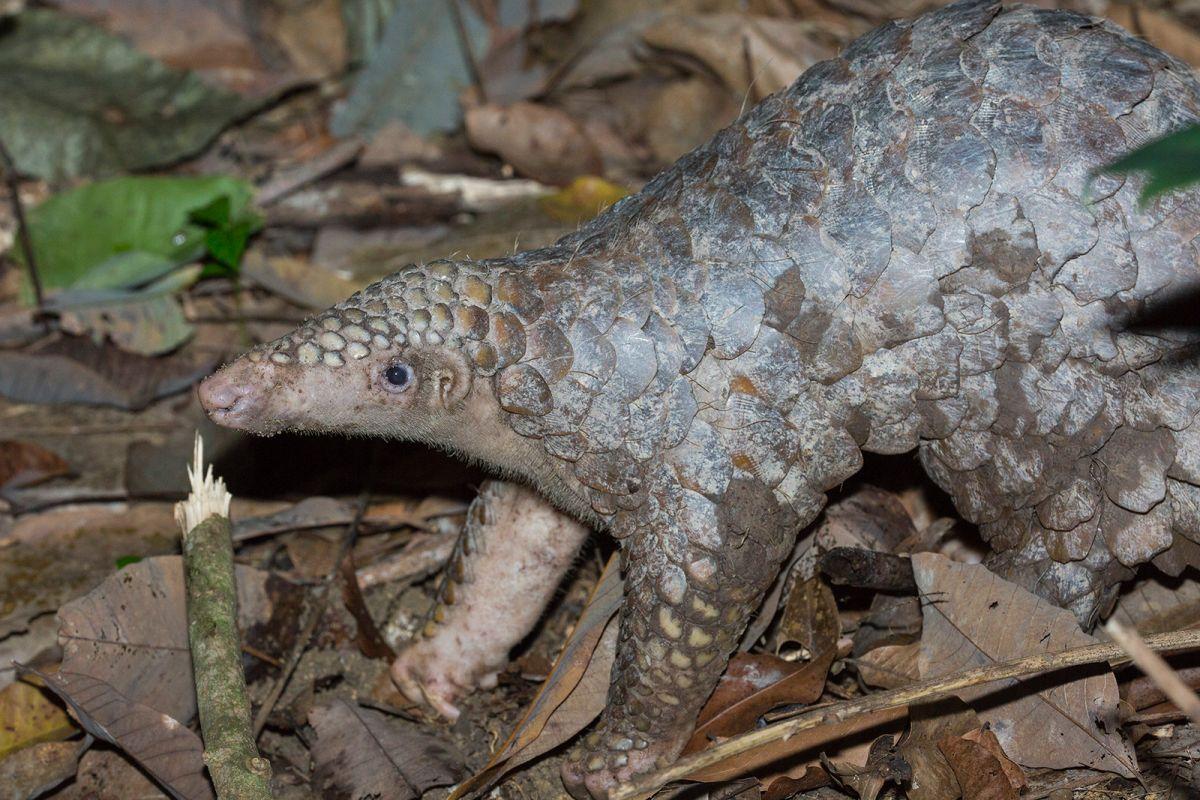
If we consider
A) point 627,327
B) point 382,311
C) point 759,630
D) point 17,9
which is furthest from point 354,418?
point 17,9

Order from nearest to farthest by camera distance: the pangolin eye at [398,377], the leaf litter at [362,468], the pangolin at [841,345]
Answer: the pangolin at [841,345] < the pangolin eye at [398,377] < the leaf litter at [362,468]

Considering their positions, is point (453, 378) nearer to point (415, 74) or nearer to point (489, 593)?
point (489, 593)

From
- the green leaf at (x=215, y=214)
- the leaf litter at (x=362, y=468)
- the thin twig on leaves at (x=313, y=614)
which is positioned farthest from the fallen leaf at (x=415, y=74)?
the thin twig on leaves at (x=313, y=614)

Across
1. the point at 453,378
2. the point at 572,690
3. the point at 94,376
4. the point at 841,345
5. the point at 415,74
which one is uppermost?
the point at 841,345

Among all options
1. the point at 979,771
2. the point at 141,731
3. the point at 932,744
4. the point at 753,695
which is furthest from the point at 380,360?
the point at 979,771

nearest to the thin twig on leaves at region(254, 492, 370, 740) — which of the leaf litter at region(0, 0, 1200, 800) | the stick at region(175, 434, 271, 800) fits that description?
the leaf litter at region(0, 0, 1200, 800)

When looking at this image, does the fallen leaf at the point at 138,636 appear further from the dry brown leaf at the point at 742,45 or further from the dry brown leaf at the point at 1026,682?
the dry brown leaf at the point at 742,45
